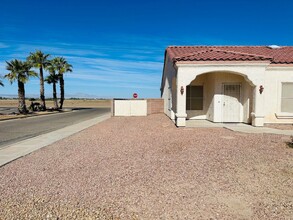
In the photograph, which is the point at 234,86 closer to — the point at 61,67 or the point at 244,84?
the point at 244,84

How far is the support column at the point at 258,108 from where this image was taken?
13.1 metres

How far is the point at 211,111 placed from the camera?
1520cm

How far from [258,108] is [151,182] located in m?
10.6

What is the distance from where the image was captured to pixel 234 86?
1461 centimetres

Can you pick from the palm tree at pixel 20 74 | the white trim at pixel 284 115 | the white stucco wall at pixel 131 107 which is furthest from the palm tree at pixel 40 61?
the white trim at pixel 284 115

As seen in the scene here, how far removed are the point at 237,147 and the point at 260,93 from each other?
6234 millimetres

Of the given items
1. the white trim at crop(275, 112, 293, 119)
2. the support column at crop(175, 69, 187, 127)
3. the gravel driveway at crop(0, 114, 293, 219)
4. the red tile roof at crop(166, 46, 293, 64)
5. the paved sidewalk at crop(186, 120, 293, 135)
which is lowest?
the gravel driveway at crop(0, 114, 293, 219)

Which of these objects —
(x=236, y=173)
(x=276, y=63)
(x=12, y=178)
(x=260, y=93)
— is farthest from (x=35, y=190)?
(x=276, y=63)

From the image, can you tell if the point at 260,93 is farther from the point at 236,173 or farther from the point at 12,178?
the point at 12,178

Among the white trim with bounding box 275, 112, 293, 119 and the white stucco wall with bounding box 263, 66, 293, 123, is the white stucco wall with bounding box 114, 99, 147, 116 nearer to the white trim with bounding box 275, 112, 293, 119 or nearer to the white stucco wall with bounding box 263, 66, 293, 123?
the white stucco wall with bounding box 263, 66, 293, 123

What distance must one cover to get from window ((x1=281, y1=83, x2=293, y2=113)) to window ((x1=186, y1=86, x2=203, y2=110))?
507 cm

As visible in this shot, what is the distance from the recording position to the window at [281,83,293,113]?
14.1 metres

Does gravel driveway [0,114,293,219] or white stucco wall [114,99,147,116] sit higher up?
white stucco wall [114,99,147,116]

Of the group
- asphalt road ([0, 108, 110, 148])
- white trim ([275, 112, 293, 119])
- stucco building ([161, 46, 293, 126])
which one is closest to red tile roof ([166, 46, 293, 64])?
stucco building ([161, 46, 293, 126])
